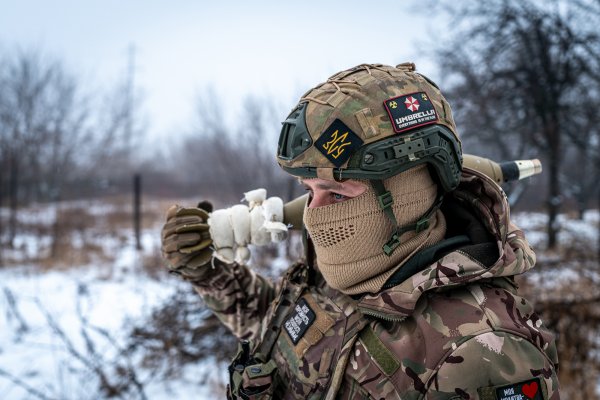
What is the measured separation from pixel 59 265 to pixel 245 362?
7986 millimetres

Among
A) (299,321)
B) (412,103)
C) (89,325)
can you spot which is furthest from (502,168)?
(89,325)

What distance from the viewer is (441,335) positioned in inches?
45.9

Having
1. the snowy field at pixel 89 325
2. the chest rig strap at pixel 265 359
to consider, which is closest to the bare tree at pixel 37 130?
the snowy field at pixel 89 325

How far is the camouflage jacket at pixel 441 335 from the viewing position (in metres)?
1.10

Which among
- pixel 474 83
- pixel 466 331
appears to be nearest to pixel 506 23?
pixel 474 83

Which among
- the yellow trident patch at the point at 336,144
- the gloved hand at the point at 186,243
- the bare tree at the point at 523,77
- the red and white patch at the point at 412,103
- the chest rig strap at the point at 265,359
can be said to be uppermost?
the bare tree at the point at 523,77

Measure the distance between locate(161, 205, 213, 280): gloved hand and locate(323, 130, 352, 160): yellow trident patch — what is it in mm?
790

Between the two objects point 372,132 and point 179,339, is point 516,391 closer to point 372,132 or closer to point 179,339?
point 372,132

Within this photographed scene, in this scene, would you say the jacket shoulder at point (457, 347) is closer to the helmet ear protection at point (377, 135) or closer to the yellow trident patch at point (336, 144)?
the helmet ear protection at point (377, 135)

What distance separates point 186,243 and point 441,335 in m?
1.15

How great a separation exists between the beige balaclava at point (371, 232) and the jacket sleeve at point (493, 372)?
0.35 metres

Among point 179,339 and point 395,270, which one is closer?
point 395,270

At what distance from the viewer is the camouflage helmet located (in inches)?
54.2

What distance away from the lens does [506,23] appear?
28.8 ft
